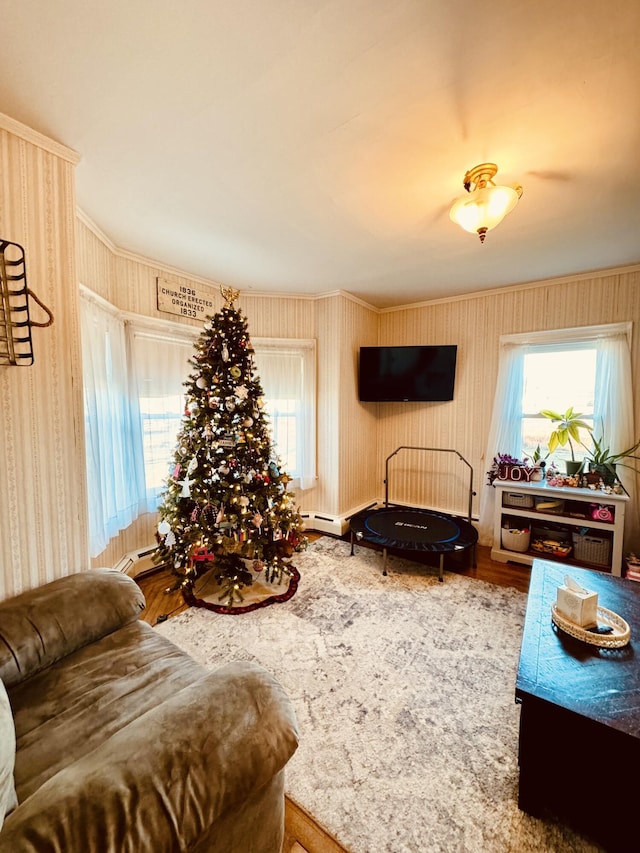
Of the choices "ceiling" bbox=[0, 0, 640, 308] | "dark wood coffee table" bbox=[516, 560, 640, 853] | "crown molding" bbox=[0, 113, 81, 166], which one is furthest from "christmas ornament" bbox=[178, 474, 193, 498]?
"dark wood coffee table" bbox=[516, 560, 640, 853]

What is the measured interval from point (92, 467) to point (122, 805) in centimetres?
188

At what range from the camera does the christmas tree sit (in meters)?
2.45

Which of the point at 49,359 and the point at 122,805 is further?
the point at 49,359

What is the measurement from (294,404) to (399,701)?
2737 millimetres

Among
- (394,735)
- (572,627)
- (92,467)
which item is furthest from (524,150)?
(92,467)

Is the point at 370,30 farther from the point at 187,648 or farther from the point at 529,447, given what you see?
the point at 529,447

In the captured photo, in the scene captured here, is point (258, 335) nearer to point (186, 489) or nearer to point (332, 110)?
point (186, 489)

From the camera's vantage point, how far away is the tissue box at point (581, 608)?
1475mm

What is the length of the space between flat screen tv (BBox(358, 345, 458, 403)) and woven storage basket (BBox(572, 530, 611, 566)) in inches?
69.2

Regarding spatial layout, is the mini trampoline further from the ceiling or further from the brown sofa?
the ceiling

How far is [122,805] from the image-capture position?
0.71m

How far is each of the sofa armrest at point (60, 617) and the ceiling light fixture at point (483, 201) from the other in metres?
2.48

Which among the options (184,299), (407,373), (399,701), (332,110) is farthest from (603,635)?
(184,299)

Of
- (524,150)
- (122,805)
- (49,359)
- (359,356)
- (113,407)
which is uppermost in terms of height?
(524,150)
